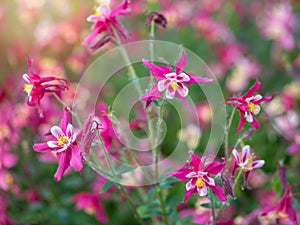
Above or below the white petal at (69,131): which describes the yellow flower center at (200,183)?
below

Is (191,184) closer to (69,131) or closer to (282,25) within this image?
(69,131)

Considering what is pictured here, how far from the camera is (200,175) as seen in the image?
114 centimetres

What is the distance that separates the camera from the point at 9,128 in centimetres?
188

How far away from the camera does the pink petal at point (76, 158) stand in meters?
1.09

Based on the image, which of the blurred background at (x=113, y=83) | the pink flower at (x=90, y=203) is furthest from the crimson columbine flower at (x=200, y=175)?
the pink flower at (x=90, y=203)

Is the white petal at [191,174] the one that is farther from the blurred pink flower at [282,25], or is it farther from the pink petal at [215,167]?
the blurred pink flower at [282,25]

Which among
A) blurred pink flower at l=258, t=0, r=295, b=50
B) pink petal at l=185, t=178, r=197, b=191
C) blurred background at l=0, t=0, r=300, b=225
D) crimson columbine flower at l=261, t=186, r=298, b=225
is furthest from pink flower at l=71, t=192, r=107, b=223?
blurred pink flower at l=258, t=0, r=295, b=50

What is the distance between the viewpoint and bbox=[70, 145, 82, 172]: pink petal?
3.57ft

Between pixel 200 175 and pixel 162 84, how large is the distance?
204 mm

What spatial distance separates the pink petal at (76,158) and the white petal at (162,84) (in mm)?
211

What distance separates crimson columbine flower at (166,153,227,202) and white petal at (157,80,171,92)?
0.51ft

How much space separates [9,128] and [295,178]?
1.00m

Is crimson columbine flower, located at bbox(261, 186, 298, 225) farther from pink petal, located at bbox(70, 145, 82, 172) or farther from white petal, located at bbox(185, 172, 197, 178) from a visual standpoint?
pink petal, located at bbox(70, 145, 82, 172)

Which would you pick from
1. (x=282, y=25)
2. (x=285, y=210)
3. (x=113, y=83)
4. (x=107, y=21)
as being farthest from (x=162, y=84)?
(x=282, y=25)
